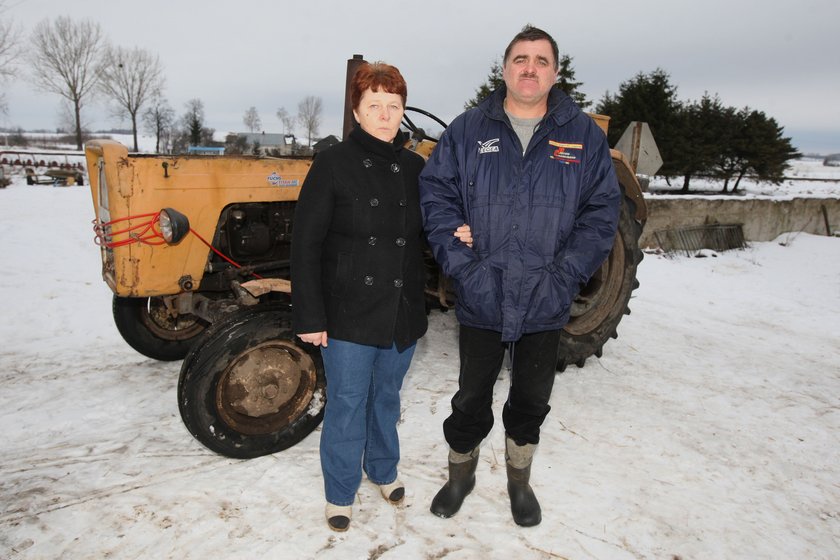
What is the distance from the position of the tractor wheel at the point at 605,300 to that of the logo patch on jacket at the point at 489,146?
1.88 m

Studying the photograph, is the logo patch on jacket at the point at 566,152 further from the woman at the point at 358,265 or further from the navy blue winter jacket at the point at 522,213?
the woman at the point at 358,265

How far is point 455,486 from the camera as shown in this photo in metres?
2.52

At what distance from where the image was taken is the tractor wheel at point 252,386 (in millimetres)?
2637

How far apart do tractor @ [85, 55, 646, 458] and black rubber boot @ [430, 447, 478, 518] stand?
0.77 metres

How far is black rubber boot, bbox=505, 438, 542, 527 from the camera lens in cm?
242

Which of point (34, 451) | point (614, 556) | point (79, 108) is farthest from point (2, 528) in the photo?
point (79, 108)

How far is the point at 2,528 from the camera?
7.52 feet

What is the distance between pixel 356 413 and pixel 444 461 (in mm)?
807

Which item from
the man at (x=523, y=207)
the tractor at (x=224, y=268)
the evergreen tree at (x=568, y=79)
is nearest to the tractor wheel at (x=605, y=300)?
the tractor at (x=224, y=268)

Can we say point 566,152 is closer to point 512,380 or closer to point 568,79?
point 512,380

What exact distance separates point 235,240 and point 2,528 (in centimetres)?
174

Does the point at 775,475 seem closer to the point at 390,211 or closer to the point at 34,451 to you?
the point at 390,211

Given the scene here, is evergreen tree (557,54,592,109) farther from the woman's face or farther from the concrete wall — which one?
the woman's face

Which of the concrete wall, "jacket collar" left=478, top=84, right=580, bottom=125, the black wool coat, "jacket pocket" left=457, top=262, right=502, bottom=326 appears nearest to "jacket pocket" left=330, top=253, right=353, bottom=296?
the black wool coat
